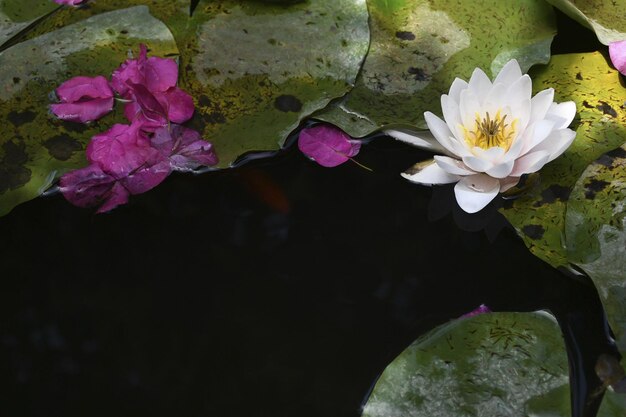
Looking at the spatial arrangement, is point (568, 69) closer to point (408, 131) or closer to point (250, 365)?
point (408, 131)

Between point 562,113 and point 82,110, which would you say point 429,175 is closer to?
point 562,113

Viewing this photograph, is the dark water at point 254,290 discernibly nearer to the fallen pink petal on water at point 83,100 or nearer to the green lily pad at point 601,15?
the fallen pink petal on water at point 83,100

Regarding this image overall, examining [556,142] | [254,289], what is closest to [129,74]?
[254,289]

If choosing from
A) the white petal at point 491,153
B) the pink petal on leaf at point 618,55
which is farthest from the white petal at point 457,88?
the pink petal on leaf at point 618,55

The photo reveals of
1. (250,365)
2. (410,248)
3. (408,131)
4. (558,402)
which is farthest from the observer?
(408,131)

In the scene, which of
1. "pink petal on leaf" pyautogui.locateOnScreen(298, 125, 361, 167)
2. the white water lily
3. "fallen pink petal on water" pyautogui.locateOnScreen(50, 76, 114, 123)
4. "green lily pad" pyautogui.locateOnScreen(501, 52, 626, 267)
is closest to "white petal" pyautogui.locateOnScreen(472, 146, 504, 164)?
the white water lily

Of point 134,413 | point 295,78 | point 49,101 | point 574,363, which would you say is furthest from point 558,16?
point 134,413
